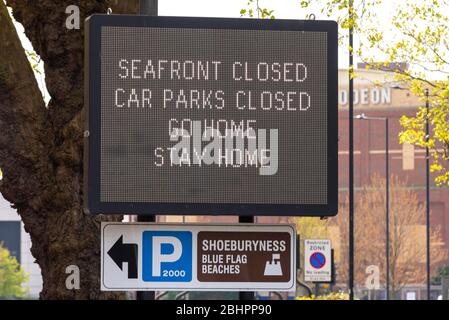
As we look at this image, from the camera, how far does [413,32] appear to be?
2636cm

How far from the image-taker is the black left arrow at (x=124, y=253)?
382 inches

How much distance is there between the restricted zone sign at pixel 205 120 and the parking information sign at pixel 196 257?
0.46ft

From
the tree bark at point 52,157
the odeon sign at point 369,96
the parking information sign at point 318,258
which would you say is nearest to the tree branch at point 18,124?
the tree bark at point 52,157

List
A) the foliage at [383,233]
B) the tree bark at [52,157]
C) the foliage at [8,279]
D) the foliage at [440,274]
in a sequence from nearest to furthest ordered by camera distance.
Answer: the tree bark at [52,157] < the foliage at [440,274] < the foliage at [383,233] < the foliage at [8,279]

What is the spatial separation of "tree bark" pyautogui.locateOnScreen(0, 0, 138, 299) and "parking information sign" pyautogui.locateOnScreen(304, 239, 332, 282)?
17857 mm

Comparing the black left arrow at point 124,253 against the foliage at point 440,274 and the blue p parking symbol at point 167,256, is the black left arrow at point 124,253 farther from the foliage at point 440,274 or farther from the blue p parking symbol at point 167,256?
the foliage at point 440,274

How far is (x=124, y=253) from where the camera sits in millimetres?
9727

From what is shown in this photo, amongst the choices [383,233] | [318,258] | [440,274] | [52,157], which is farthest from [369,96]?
[52,157]

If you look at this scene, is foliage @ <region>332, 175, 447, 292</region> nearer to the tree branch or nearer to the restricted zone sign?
the tree branch

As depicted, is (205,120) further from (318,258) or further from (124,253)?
(318,258)

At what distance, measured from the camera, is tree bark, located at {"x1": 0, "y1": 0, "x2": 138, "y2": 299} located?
12.7 meters

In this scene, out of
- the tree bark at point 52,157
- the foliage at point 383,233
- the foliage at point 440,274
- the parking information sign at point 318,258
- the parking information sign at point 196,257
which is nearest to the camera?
the parking information sign at point 196,257

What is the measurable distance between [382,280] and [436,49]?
56882 millimetres

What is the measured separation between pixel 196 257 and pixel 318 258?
69.8ft
